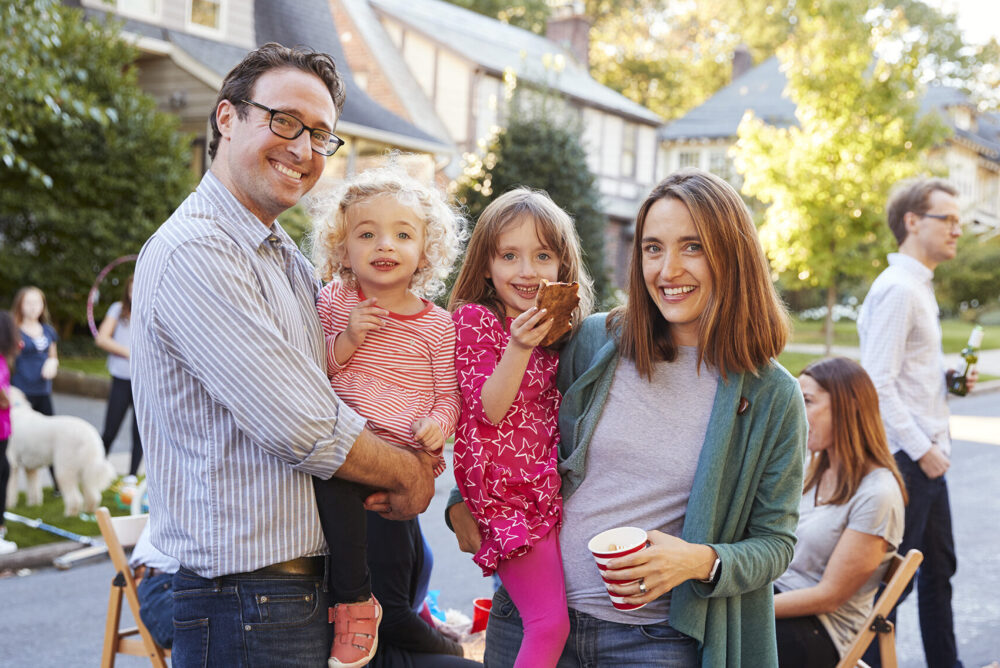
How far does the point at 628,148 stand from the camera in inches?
1350

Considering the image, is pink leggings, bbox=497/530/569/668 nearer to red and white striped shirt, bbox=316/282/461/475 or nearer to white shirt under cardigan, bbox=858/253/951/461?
red and white striped shirt, bbox=316/282/461/475

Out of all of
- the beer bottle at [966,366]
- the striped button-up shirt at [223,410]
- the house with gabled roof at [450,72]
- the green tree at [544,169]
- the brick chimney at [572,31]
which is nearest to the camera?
the striped button-up shirt at [223,410]

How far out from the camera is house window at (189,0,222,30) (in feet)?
64.2

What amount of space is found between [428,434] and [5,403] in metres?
5.88

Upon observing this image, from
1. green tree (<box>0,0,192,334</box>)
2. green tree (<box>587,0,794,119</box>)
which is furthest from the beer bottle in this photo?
green tree (<box>587,0,794,119</box>)

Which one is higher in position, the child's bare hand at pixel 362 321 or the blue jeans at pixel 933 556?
the child's bare hand at pixel 362 321

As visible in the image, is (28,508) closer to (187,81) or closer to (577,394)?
(577,394)

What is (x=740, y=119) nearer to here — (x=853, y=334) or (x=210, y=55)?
(x=853, y=334)

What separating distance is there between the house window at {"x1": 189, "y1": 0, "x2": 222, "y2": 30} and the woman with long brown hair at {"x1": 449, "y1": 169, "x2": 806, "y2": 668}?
64.0 feet

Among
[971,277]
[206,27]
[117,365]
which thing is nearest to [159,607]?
[117,365]

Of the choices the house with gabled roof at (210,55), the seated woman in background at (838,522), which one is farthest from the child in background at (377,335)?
the house with gabled roof at (210,55)

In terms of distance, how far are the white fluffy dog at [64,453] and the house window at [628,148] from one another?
28.3 meters

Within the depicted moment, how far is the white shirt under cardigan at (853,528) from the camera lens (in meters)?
3.74

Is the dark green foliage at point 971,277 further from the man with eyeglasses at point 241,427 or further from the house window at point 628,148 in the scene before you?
the man with eyeglasses at point 241,427
